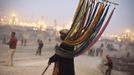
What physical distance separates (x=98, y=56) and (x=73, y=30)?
1.01 metres

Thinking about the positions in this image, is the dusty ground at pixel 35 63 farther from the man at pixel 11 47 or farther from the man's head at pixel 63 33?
the man's head at pixel 63 33

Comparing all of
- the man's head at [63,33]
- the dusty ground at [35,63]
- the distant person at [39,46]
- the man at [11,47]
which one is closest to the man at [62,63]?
the man's head at [63,33]

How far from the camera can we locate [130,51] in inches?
185

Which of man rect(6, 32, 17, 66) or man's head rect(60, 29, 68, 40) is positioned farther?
man rect(6, 32, 17, 66)

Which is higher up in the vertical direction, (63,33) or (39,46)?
(63,33)

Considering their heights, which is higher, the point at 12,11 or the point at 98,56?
the point at 12,11

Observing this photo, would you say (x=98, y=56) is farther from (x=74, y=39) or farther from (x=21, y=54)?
(x=21, y=54)

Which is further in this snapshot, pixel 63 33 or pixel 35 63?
pixel 35 63

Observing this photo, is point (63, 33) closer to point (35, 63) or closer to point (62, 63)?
point (62, 63)

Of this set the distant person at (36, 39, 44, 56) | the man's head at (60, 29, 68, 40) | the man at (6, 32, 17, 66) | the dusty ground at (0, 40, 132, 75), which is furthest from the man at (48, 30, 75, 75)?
the man at (6, 32, 17, 66)

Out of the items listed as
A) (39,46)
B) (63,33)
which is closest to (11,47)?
(39,46)

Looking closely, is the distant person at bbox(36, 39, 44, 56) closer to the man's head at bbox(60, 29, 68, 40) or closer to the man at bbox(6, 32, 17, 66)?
the man at bbox(6, 32, 17, 66)

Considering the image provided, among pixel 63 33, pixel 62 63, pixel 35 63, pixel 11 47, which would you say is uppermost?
pixel 63 33

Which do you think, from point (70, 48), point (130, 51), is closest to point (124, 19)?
point (130, 51)
